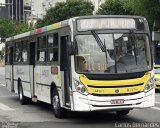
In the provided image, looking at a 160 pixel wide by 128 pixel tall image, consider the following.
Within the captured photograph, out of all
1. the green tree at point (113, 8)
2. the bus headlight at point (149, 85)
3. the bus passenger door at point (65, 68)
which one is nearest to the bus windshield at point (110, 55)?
the bus headlight at point (149, 85)

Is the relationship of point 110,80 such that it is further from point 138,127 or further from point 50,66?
point 50,66

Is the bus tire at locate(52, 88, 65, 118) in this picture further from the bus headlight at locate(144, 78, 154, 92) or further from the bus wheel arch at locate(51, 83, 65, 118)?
the bus headlight at locate(144, 78, 154, 92)

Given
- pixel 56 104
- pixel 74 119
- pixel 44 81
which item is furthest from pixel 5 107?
pixel 74 119

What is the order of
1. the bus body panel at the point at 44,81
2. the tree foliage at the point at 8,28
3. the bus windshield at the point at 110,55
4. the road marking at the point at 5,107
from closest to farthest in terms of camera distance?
the bus windshield at the point at 110,55 < the bus body panel at the point at 44,81 < the road marking at the point at 5,107 < the tree foliage at the point at 8,28

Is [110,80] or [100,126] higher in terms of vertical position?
[110,80]

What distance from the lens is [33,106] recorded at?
60.8 ft

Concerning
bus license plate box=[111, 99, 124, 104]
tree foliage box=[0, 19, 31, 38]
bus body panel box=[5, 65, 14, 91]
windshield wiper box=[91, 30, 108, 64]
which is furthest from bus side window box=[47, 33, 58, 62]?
tree foliage box=[0, 19, 31, 38]

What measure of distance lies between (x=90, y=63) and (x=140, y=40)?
1.50m

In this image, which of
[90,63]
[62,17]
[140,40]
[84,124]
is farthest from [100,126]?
[62,17]

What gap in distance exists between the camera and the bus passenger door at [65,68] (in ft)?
43.7

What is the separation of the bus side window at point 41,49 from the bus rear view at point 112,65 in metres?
2.87

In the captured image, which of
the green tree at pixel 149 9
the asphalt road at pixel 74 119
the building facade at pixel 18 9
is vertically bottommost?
the asphalt road at pixel 74 119

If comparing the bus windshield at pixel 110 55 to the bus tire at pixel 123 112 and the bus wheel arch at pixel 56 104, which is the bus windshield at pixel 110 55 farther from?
the bus tire at pixel 123 112

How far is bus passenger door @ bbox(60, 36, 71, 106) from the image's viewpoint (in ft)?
43.7
